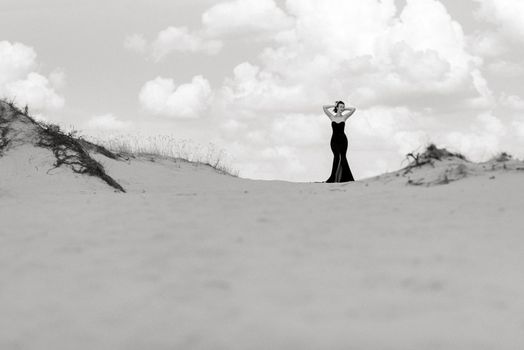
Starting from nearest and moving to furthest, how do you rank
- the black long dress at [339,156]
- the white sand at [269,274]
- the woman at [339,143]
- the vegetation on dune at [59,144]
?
1. the white sand at [269,274]
2. the vegetation on dune at [59,144]
3. the woman at [339,143]
4. the black long dress at [339,156]

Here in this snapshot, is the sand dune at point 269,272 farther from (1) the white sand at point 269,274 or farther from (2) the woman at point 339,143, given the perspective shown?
(2) the woman at point 339,143

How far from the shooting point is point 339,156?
13.1 m

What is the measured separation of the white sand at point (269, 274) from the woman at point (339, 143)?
5760 mm

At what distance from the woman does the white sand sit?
5.76m

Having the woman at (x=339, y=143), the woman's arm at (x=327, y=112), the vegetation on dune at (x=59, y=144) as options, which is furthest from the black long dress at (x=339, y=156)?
the vegetation on dune at (x=59, y=144)

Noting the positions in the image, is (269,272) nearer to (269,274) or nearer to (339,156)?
(269,274)

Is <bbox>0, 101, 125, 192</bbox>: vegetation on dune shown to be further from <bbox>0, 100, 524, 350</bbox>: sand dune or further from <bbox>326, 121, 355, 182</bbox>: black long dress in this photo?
<bbox>326, 121, 355, 182</bbox>: black long dress

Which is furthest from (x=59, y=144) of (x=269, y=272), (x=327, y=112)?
(x=269, y=272)

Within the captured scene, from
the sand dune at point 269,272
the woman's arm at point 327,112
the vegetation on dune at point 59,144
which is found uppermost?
the woman's arm at point 327,112

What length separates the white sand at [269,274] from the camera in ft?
11.1

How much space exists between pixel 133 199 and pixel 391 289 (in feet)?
14.3

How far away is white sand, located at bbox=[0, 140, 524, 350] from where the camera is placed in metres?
3.40

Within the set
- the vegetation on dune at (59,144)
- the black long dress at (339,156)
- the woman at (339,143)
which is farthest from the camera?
the black long dress at (339,156)

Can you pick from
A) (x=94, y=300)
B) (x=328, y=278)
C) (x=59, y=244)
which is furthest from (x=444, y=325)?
(x=59, y=244)
